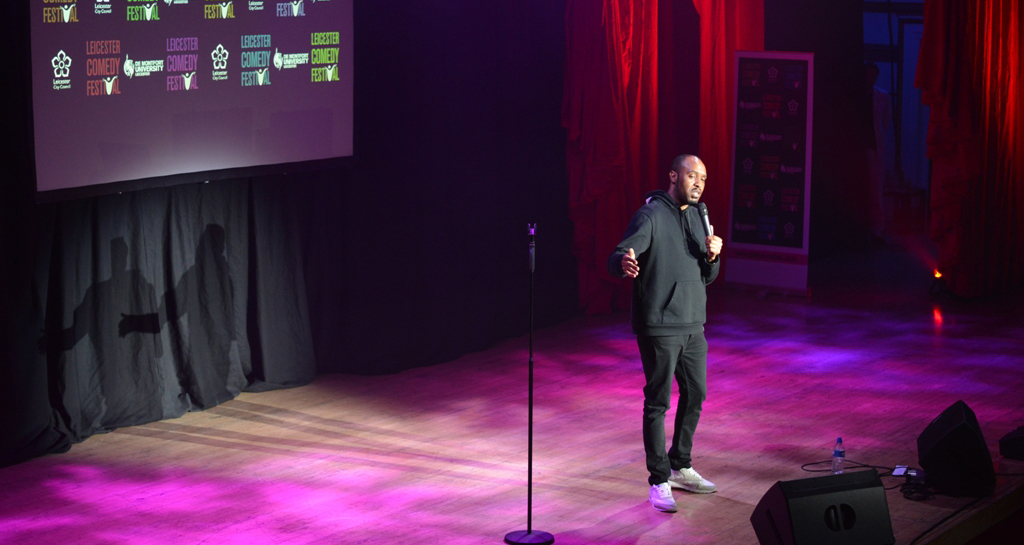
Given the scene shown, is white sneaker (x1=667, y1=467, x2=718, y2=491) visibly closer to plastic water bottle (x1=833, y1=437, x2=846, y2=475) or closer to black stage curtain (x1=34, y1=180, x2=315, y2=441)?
plastic water bottle (x1=833, y1=437, x2=846, y2=475)

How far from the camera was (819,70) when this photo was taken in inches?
465

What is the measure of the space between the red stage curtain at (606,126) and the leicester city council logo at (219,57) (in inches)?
127

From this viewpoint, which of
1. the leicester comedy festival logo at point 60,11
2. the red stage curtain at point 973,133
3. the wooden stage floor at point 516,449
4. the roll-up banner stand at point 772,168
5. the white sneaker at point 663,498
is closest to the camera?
the wooden stage floor at point 516,449

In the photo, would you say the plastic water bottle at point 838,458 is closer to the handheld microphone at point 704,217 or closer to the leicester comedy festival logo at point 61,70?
the handheld microphone at point 704,217

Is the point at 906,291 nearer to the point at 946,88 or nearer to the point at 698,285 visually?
the point at 946,88

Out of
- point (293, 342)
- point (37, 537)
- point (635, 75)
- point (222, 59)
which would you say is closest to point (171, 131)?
point (222, 59)

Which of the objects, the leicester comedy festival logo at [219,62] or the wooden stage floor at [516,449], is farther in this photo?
the leicester comedy festival logo at [219,62]

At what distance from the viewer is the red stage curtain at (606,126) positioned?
8445 mm

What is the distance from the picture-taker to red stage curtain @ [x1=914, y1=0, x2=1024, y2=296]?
30.1 ft

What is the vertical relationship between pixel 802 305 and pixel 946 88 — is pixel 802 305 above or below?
below

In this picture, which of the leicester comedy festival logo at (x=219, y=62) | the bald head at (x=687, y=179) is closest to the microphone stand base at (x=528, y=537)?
the bald head at (x=687, y=179)

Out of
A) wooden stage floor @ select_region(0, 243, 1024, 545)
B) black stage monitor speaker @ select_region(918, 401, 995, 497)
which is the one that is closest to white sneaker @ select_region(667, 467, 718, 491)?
wooden stage floor @ select_region(0, 243, 1024, 545)

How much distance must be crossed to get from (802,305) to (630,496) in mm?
4950

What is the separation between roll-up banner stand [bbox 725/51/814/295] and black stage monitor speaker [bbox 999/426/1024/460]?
4186 millimetres
